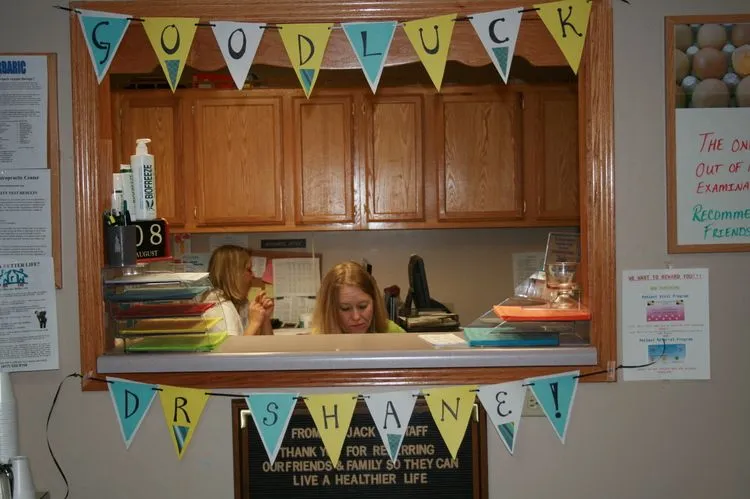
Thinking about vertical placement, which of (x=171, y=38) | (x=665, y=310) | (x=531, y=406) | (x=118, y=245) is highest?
(x=171, y=38)

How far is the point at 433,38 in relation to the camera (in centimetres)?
198

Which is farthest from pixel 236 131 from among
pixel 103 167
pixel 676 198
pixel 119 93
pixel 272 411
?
pixel 676 198

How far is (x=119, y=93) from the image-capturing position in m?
4.06

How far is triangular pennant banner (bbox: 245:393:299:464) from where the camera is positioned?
1984 millimetres

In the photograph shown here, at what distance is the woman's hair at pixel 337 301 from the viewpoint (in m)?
3.25

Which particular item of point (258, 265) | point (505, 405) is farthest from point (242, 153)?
point (505, 405)

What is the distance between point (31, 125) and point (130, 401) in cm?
78

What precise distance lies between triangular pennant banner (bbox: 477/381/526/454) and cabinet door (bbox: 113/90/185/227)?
99.8 inches

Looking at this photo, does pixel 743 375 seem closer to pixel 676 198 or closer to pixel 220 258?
pixel 676 198

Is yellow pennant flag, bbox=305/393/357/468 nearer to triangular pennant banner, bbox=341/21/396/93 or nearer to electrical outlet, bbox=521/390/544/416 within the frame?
electrical outlet, bbox=521/390/544/416

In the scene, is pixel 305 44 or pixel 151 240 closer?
pixel 305 44

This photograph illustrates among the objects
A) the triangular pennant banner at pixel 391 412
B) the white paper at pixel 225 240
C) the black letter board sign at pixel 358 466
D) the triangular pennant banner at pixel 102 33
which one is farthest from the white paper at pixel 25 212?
the white paper at pixel 225 240

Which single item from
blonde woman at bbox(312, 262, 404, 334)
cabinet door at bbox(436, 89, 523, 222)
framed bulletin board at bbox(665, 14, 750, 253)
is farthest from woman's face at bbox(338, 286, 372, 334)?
framed bulletin board at bbox(665, 14, 750, 253)

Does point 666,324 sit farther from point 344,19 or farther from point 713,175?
point 344,19
